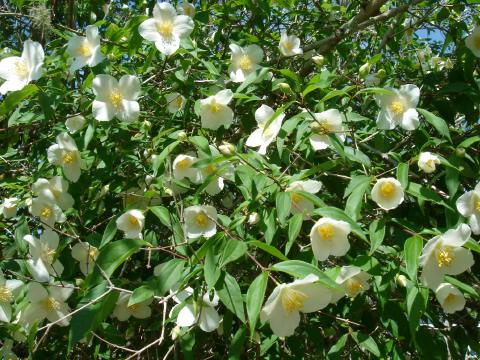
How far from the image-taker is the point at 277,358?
180cm

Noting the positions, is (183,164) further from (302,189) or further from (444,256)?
(444,256)

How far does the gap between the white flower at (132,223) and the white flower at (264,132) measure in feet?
1.41

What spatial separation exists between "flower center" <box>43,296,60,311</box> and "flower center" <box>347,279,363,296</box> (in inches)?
34.5

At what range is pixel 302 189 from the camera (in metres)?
1.44

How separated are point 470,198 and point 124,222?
3.29 ft

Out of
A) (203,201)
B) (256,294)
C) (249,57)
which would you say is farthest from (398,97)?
(256,294)

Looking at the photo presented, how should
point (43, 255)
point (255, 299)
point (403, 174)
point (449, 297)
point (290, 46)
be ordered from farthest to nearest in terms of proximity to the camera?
point (290, 46)
point (43, 255)
point (449, 297)
point (403, 174)
point (255, 299)

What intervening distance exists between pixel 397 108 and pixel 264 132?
0.47 m

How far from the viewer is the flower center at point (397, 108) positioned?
178cm

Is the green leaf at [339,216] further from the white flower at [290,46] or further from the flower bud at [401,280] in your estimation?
the white flower at [290,46]

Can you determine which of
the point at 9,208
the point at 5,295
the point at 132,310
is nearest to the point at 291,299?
the point at 132,310

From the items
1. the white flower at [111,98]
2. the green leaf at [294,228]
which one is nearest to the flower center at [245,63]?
the white flower at [111,98]

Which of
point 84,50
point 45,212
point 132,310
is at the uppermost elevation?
point 84,50

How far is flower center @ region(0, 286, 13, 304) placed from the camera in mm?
1593
